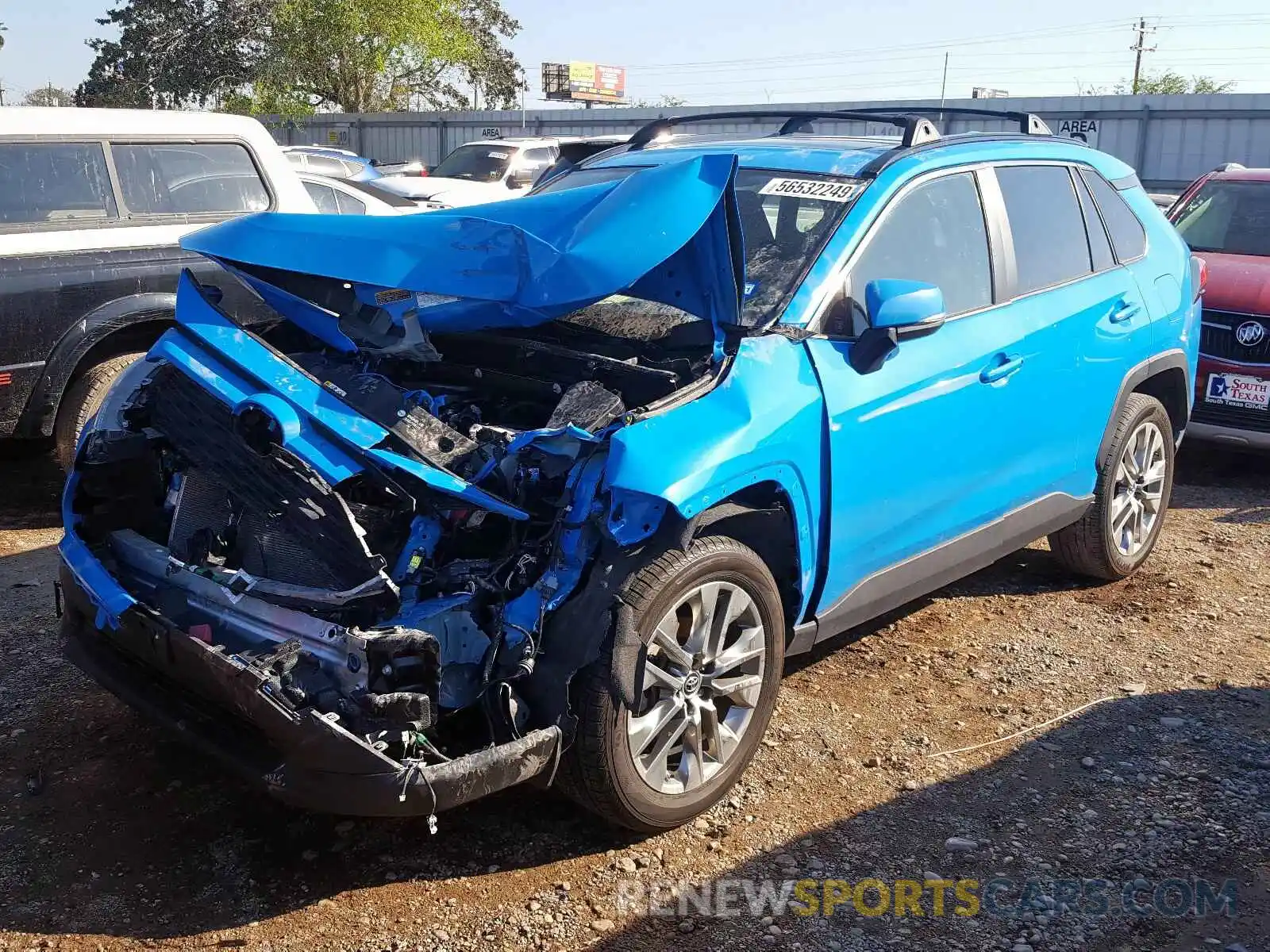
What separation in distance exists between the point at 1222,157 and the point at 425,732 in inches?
824

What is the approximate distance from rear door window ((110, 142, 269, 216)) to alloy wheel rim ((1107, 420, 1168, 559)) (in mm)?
5214

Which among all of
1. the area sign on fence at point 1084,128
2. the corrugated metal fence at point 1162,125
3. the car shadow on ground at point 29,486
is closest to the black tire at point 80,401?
the car shadow on ground at point 29,486

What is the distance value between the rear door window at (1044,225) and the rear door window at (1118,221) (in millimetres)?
237

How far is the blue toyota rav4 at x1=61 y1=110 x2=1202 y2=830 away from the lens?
303cm

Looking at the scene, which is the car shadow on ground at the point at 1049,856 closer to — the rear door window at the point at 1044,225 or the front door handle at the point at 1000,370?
the front door handle at the point at 1000,370

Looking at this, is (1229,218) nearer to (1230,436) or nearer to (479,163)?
(1230,436)

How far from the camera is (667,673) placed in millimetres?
3297

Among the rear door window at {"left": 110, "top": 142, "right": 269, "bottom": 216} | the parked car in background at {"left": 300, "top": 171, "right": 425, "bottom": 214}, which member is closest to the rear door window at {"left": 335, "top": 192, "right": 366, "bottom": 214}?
the parked car in background at {"left": 300, "top": 171, "right": 425, "bottom": 214}

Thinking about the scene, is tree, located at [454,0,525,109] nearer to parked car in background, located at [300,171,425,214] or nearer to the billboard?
the billboard

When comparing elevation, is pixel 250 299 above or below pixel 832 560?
above

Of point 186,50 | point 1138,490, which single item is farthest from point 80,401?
point 186,50

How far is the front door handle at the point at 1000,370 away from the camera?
4.19 meters

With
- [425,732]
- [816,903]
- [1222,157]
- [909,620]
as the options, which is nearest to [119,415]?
[425,732]

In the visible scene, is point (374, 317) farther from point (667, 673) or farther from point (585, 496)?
point (667, 673)
